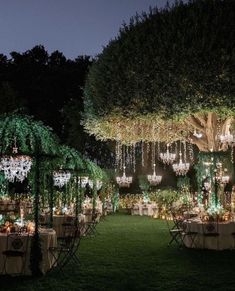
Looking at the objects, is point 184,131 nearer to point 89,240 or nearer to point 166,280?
point 89,240

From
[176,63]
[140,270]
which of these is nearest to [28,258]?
[140,270]

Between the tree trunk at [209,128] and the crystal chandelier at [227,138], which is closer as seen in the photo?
the crystal chandelier at [227,138]

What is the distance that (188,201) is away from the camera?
24438 millimetres

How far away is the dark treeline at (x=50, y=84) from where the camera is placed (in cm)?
3384

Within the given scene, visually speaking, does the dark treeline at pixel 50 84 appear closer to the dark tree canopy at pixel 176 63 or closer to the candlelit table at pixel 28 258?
the dark tree canopy at pixel 176 63

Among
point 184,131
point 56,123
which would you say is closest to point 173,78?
point 184,131

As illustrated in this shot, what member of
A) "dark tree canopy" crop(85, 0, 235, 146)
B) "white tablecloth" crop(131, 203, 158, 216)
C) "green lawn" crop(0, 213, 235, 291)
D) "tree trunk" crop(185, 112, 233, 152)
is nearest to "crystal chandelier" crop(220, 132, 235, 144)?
"tree trunk" crop(185, 112, 233, 152)

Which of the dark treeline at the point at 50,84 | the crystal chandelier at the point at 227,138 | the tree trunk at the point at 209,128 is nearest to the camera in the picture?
the crystal chandelier at the point at 227,138

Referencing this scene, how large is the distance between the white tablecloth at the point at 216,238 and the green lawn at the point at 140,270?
495 mm

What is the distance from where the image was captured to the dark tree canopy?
14.2 m

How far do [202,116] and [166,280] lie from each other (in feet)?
28.3

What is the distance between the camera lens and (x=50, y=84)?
3675 cm

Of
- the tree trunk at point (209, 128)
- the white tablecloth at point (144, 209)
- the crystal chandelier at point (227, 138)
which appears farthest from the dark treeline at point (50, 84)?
the crystal chandelier at point (227, 138)

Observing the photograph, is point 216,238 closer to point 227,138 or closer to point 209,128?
point 227,138
